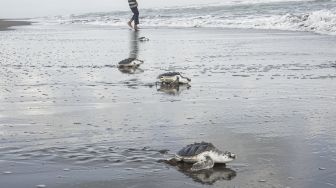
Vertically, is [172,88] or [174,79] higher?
[174,79]

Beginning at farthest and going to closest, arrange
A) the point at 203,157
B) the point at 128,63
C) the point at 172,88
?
1. the point at 128,63
2. the point at 172,88
3. the point at 203,157

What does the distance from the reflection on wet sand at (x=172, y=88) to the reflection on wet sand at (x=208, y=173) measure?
4321 mm

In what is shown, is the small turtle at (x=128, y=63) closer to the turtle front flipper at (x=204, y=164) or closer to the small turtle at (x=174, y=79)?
the small turtle at (x=174, y=79)

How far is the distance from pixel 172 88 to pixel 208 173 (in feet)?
16.5

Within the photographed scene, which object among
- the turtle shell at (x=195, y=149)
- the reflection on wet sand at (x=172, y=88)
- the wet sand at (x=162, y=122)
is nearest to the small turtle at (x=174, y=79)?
the reflection on wet sand at (x=172, y=88)

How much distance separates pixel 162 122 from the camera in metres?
6.94

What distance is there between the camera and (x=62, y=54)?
54.2 feet

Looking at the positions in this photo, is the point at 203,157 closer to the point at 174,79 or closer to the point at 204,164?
the point at 204,164

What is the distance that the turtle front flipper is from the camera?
4.93 metres

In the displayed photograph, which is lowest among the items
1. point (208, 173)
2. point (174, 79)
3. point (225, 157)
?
point (208, 173)

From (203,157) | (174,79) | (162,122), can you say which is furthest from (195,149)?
(174,79)

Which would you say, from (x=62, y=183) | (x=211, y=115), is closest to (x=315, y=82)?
(x=211, y=115)

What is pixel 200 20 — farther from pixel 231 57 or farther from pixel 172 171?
pixel 172 171

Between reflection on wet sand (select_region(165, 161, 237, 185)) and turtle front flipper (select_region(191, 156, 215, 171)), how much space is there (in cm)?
4
